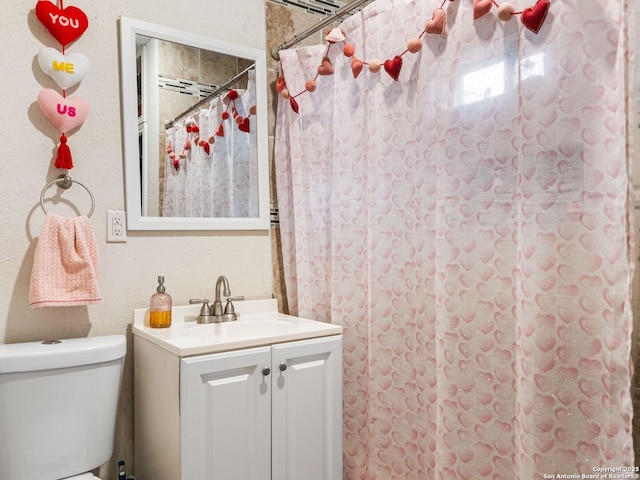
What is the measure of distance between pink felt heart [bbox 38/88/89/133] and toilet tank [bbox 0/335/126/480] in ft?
2.49

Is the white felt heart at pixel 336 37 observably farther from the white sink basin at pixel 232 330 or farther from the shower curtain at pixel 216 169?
the white sink basin at pixel 232 330

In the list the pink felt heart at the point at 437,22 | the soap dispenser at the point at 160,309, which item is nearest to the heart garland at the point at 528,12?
the pink felt heart at the point at 437,22

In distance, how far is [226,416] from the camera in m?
1.51

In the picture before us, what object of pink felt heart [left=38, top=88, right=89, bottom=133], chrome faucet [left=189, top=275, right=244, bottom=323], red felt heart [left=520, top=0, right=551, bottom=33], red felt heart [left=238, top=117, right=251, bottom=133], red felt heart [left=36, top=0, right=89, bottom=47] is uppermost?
red felt heart [left=36, top=0, right=89, bottom=47]

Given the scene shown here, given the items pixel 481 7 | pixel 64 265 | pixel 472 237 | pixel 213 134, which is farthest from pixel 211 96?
pixel 472 237

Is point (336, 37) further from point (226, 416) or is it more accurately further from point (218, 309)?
point (226, 416)

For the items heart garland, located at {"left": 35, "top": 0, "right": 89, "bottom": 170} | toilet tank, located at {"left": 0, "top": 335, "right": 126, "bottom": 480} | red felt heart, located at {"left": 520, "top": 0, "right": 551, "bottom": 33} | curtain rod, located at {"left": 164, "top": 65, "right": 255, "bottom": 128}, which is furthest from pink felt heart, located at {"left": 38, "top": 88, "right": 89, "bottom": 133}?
red felt heart, located at {"left": 520, "top": 0, "right": 551, "bottom": 33}

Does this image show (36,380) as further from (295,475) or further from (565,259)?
(565,259)

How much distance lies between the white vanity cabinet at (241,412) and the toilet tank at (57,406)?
150 mm

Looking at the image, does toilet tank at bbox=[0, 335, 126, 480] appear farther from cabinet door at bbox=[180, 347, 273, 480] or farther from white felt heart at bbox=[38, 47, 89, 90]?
white felt heart at bbox=[38, 47, 89, 90]

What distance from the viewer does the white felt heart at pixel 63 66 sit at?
162 centimetres

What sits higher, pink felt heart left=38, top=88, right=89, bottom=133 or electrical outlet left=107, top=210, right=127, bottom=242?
pink felt heart left=38, top=88, right=89, bottom=133

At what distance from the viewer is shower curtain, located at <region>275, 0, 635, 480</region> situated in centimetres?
118

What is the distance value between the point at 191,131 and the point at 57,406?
44.8 inches
